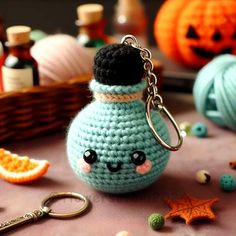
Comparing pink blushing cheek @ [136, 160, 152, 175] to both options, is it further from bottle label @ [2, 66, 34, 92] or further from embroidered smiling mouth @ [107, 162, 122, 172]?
bottle label @ [2, 66, 34, 92]

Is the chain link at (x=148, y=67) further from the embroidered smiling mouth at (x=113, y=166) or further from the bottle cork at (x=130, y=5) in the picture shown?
the bottle cork at (x=130, y=5)

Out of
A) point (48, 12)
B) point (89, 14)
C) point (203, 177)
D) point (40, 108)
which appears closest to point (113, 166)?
point (203, 177)

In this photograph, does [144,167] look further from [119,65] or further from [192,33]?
[192,33]

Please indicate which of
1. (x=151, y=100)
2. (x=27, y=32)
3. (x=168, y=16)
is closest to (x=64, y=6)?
(x=168, y=16)

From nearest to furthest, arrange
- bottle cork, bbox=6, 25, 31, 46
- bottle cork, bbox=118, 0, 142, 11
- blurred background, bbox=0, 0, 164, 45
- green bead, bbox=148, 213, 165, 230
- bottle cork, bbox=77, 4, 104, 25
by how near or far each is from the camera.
A: green bead, bbox=148, 213, 165, 230 < bottle cork, bbox=6, 25, 31, 46 < bottle cork, bbox=77, 4, 104, 25 < bottle cork, bbox=118, 0, 142, 11 < blurred background, bbox=0, 0, 164, 45

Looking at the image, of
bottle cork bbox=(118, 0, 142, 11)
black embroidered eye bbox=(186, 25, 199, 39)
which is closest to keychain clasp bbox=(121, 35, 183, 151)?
black embroidered eye bbox=(186, 25, 199, 39)

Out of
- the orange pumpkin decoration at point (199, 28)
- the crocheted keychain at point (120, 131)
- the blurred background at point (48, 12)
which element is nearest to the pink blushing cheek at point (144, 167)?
the crocheted keychain at point (120, 131)

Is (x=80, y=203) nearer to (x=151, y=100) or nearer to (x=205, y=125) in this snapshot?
(x=151, y=100)
